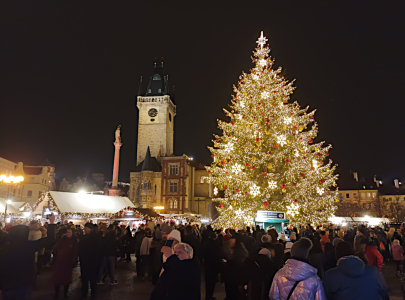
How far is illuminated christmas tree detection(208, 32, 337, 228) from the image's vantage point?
1664cm

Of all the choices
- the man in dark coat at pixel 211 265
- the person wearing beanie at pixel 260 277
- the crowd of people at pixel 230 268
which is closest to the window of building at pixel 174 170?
the crowd of people at pixel 230 268

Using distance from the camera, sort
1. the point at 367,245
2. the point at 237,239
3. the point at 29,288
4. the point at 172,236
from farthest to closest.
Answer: the point at 367,245
the point at 237,239
the point at 172,236
the point at 29,288

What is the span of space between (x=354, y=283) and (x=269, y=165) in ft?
43.3

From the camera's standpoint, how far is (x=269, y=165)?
16641 mm

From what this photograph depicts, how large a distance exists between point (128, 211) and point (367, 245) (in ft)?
55.3

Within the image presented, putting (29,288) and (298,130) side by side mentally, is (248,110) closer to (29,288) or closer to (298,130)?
(298,130)

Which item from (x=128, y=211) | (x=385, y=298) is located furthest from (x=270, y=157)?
(x=385, y=298)

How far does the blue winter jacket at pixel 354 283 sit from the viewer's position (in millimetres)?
3555

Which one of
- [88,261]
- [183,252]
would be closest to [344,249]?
[183,252]

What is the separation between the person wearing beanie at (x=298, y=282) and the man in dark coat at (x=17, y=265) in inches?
146

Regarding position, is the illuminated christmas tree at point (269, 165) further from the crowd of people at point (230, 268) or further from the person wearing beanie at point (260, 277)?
the person wearing beanie at point (260, 277)

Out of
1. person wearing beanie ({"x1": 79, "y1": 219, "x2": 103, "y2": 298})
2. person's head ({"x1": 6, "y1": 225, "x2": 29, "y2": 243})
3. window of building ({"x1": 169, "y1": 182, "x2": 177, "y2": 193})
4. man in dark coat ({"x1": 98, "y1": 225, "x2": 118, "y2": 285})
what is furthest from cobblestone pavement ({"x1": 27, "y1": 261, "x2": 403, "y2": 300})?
window of building ({"x1": 169, "y1": 182, "x2": 177, "y2": 193})

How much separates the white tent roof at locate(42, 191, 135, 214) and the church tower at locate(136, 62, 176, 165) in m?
36.8

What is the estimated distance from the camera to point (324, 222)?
17312 millimetres
